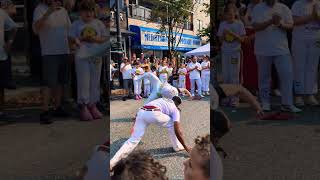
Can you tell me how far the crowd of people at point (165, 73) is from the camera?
5.27 metres

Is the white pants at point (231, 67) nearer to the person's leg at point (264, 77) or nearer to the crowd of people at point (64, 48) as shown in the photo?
the person's leg at point (264, 77)

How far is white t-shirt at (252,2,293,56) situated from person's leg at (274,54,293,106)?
0.10 ft

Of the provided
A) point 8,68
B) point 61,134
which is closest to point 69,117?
point 61,134

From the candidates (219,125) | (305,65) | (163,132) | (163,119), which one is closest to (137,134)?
(163,119)

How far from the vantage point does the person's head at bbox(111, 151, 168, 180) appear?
2.14 metres

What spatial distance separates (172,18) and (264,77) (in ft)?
5.91

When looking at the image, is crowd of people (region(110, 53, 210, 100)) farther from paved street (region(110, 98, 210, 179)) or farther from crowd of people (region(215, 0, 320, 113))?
crowd of people (region(215, 0, 320, 113))

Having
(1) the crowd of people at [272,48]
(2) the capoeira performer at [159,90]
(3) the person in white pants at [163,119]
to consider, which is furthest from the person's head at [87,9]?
(2) the capoeira performer at [159,90]

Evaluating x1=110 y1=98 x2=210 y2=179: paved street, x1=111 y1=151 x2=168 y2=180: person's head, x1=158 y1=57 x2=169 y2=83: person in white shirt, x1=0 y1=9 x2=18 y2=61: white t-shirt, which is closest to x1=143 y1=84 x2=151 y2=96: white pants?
x1=110 y1=98 x2=210 y2=179: paved street

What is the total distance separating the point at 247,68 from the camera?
2059 mm

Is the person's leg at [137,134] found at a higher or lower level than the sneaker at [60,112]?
lower

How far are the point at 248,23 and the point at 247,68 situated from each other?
0.21 metres

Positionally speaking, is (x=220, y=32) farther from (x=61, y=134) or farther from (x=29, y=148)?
(x=29, y=148)

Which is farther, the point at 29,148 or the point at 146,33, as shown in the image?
the point at 146,33
